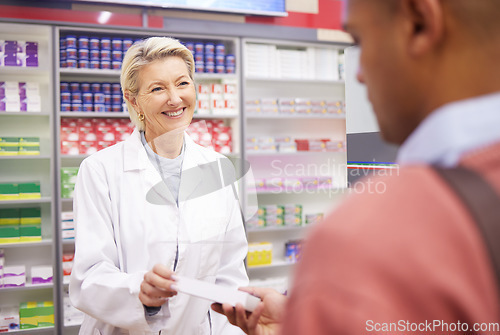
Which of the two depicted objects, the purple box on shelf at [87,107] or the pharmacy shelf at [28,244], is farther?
the purple box on shelf at [87,107]

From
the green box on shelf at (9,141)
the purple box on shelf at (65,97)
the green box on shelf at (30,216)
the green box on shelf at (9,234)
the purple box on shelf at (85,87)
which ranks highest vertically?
the purple box on shelf at (85,87)

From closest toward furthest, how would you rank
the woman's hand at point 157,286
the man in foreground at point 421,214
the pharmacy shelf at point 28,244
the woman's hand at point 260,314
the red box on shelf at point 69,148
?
the man in foreground at point 421,214 < the woman's hand at point 260,314 < the woman's hand at point 157,286 < the pharmacy shelf at point 28,244 < the red box on shelf at point 69,148

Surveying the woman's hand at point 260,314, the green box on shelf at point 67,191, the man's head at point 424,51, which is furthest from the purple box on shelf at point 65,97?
the man's head at point 424,51

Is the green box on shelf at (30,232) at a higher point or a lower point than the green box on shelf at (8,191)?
lower

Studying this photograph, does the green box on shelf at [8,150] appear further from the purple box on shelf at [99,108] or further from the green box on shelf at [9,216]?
the purple box on shelf at [99,108]

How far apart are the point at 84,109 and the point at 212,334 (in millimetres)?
3217

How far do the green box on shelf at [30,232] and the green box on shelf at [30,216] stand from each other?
4 cm

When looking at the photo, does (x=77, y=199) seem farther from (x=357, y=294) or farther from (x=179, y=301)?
(x=357, y=294)

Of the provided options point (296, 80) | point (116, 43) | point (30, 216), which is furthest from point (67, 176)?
point (296, 80)

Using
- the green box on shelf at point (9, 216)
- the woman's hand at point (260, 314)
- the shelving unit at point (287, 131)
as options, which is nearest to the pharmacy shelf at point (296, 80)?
the shelving unit at point (287, 131)

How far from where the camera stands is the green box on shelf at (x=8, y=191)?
4.21 metres

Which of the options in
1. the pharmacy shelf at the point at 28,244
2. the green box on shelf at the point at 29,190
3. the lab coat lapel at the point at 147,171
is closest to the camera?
the lab coat lapel at the point at 147,171

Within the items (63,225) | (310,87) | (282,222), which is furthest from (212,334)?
(310,87)

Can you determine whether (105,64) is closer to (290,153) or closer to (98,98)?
(98,98)
